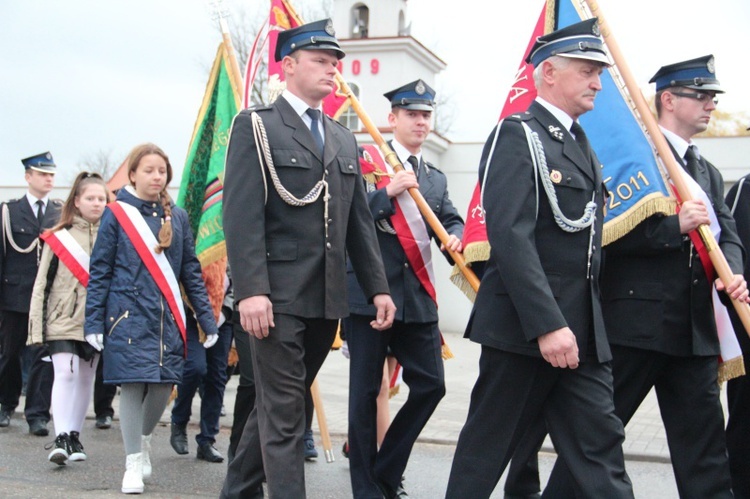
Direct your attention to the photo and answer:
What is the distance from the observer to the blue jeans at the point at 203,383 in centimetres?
734

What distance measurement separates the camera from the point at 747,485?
5.41 meters

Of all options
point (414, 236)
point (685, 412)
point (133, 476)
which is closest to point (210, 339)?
point (133, 476)

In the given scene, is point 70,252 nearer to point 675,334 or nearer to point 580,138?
point 580,138

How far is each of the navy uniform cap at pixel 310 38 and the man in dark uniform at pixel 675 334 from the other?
5.35 feet

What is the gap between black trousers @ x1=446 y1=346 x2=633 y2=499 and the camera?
13.4 feet

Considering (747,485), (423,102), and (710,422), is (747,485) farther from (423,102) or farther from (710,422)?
(423,102)

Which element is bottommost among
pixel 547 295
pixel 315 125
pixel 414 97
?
pixel 547 295

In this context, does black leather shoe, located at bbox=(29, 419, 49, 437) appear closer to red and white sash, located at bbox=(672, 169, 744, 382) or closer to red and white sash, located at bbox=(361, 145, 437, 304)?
red and white sash, located at bbox=(361, 145, 437, 304)

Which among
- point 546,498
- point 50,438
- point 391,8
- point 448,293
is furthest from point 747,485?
point 391,8

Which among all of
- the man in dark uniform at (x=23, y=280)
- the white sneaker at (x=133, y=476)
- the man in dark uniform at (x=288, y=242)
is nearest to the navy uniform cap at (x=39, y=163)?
the man in dark uniform at (x=23, y=280)

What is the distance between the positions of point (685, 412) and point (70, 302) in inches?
175

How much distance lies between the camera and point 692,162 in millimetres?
5242

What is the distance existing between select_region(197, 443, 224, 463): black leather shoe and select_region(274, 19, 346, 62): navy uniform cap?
335 cm

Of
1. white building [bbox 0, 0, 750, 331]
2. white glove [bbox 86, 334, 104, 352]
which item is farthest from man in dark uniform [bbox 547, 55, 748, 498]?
white building [bbox 0, 0, 750, 331]
